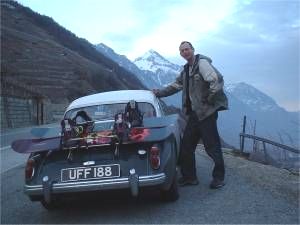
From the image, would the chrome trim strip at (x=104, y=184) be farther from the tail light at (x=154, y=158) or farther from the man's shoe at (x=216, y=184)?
the man's shoe at (x=216, y=184)

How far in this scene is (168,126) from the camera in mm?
6754

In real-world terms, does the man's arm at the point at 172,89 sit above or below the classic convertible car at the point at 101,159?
above

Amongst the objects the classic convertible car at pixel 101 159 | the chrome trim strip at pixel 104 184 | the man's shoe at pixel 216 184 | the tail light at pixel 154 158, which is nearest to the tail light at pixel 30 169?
the classic convertible car at pixel 101 159

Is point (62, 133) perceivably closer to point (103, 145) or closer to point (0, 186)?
point (103, 145)

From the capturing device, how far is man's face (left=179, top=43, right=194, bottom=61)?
25.6 feet

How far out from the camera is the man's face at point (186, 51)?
781 centimetres

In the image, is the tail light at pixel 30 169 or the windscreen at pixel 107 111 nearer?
the tail light at pixel 30 169

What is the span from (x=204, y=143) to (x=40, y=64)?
215 feet

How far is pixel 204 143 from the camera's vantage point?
7875 mm

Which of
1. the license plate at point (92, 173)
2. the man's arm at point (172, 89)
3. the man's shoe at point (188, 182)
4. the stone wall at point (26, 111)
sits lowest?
the stone wall at point (26, 111)

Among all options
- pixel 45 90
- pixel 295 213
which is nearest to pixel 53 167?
pixel 295 213

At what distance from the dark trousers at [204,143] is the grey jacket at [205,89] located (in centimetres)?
13

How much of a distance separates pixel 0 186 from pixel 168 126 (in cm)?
395

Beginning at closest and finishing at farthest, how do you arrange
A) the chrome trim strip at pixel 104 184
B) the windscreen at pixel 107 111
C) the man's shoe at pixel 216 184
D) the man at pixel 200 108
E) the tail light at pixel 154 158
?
1. the chrome trim strip at pixel 104 184
2. the tail light at pixel 154 158
3. the man at pixel 200 108
4. the man's shoe at pixel 216 184
5. the windscreen at pixel 107 111
